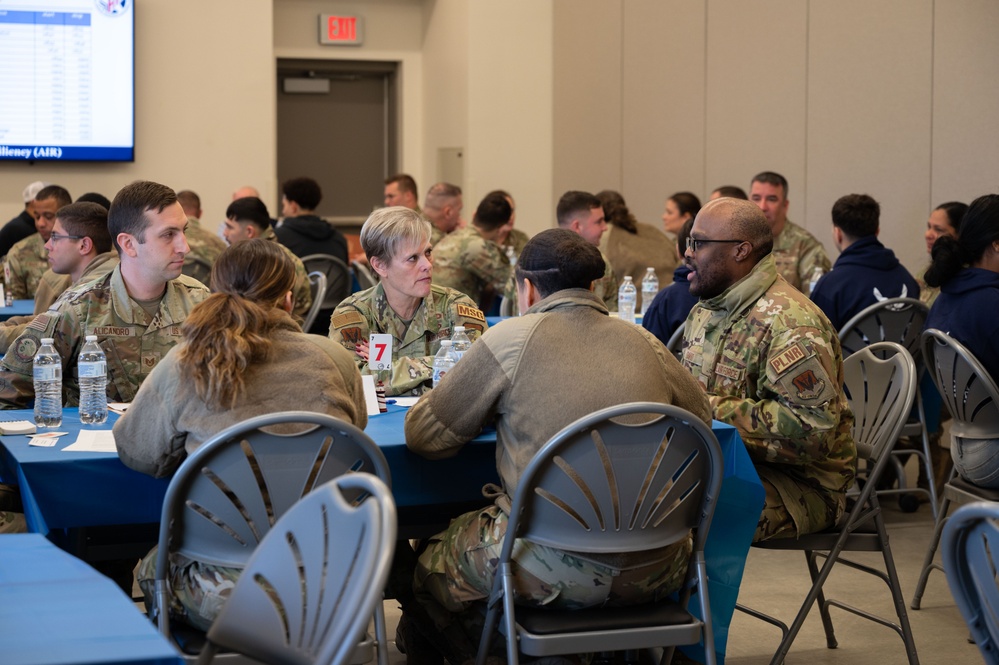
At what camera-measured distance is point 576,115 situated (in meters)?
9.89

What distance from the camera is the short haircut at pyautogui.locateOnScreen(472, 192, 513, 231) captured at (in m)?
6.97

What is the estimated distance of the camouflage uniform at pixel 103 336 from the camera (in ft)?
10.6

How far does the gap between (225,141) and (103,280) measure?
6520 mm

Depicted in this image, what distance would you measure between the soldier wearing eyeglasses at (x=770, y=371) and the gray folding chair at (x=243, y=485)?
1.14 meters

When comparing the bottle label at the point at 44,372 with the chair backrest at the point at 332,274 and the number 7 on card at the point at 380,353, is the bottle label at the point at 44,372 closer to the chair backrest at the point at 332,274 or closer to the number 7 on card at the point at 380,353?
the number 7 on card at the point at 380,353

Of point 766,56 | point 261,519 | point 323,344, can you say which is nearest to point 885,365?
point 323,344

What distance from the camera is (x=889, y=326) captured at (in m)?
4.77

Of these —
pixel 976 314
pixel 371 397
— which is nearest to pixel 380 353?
pixel 371 397

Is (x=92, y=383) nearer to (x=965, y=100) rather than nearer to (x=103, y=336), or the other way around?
(x=103, y=336)

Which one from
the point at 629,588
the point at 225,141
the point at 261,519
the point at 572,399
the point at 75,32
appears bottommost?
the point at 629,588

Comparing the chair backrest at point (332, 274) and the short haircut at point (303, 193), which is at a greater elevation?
the short haircut at point (303, 193)

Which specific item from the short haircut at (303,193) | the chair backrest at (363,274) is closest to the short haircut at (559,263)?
the chair backrest at (363,274)

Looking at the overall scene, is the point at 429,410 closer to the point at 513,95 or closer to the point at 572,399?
the point at 572,399

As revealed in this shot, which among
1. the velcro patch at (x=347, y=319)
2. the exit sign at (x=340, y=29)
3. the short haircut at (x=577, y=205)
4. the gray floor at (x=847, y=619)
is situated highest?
the exit sign at (x=340, y=29)
